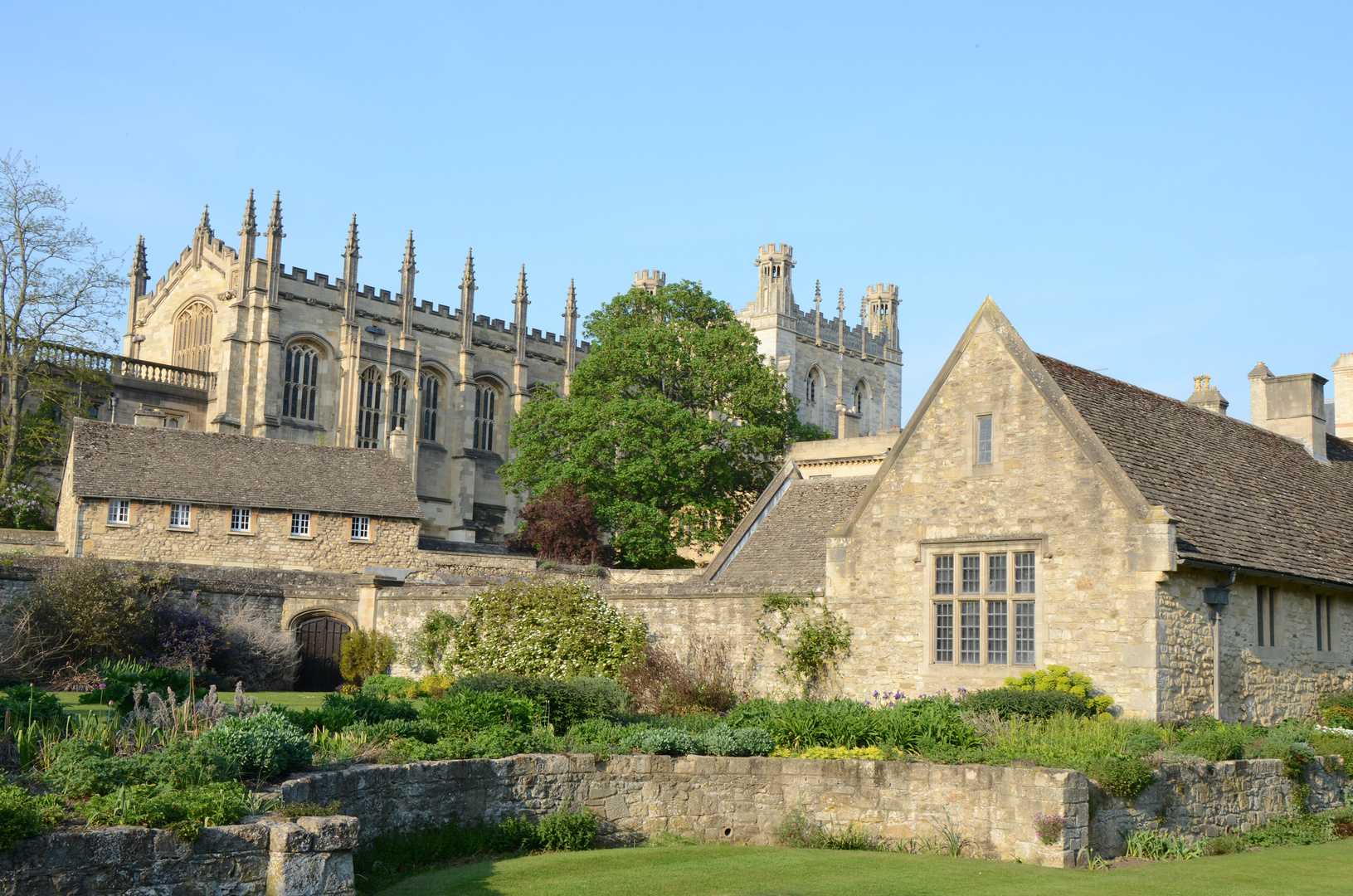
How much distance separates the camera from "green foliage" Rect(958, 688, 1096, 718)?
17.4 meters

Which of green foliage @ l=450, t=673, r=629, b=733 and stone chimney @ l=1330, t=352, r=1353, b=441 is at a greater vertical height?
stone chimney @ l=1330, t=352, r=1353, b=441

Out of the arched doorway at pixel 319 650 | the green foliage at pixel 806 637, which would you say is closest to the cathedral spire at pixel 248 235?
the arched doorway at pixel 319 650

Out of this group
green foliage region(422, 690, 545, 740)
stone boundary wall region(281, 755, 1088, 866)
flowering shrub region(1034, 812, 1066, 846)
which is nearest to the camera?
stone boundary wall region(281, 755, 1088, 866)

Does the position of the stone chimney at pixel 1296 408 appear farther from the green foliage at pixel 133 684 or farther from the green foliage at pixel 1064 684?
the green foliage at pixel 133 684

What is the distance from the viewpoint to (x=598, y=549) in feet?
148

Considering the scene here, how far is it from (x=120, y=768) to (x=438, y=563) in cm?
2960

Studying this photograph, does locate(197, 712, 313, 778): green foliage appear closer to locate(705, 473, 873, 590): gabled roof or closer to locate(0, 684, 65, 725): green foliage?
locate(0, 684, 65, 725): green foliage

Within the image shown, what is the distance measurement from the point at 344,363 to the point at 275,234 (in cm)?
705

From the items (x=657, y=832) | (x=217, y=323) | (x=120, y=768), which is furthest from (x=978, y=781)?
(x=217, y=323)

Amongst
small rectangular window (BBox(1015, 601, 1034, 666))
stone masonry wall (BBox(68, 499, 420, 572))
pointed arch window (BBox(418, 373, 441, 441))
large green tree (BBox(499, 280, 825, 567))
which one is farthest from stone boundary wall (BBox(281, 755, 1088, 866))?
pointed arch window (BBox(418, 373, 441, 441))

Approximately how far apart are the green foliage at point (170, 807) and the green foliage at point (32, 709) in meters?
2.20

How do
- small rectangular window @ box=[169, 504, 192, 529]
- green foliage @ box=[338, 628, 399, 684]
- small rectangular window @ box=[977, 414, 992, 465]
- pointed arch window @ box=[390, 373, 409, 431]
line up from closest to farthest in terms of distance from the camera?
small rectangular window @ box=[977, 414, 992, 465] < green foliage @ box=[338, 628, 399, 684] < small rectangular window @ box=[169, 504, 192, 529] < pointed arch window @ box=[390, 373, 409, 431]

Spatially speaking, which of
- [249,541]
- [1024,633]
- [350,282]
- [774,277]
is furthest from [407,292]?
[1024,633]

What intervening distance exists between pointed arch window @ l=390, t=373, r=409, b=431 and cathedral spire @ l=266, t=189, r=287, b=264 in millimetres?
8294
